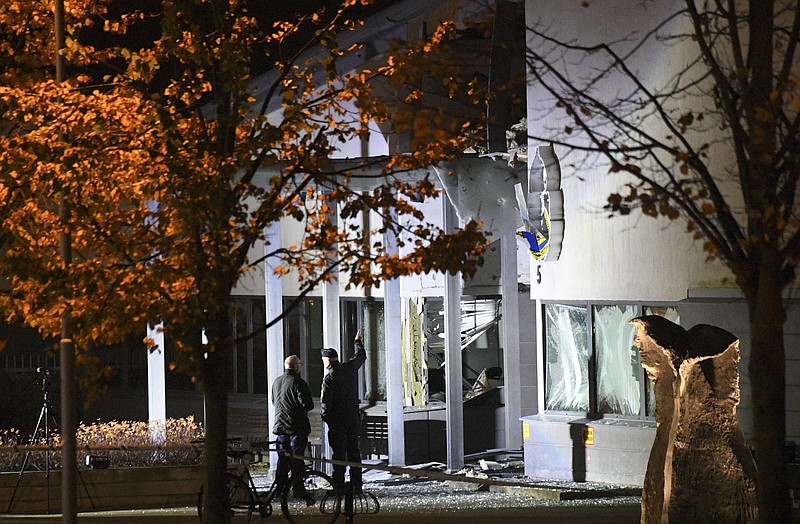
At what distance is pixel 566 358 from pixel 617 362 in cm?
96

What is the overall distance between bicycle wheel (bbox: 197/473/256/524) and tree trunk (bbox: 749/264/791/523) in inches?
253

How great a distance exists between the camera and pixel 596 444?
16.5 m

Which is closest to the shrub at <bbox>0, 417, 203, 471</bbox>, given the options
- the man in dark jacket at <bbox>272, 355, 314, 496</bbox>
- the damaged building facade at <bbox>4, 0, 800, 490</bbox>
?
the man in dark jacket at <bbox>272, 355, 314, 496</bbox>

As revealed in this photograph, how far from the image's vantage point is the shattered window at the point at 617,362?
646 inches

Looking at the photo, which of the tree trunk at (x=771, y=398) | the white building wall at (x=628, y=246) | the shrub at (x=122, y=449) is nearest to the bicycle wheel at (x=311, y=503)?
the shrub at (x=122, y=449)

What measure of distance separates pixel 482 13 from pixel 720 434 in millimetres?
9991

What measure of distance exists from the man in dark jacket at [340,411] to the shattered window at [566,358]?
322 cm

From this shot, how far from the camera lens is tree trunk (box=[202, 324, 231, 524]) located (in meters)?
10.7

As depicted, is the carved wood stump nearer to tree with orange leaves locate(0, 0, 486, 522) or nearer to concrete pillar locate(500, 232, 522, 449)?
tree with orange leaves locate(0, 0, 486, 522)

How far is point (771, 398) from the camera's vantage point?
8227 mm

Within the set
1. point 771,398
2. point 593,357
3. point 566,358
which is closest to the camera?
point 771,398

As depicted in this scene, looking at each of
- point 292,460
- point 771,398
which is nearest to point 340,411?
point 292,460

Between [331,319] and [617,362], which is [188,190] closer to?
[617,362]

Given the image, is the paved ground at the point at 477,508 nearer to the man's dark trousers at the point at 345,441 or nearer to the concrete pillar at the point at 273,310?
the man's dark trousers at the point at 345,441
